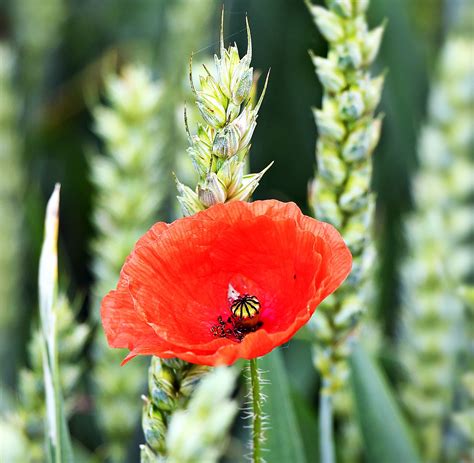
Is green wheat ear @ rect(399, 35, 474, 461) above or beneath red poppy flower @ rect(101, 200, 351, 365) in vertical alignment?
above

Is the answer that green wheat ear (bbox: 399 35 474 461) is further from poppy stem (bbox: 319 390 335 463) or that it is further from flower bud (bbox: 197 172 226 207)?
flower bud (bbox: 197 172 226 207)

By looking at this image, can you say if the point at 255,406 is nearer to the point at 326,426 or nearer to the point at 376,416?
the point at 326,426

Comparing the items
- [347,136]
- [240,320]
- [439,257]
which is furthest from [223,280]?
[439,257]

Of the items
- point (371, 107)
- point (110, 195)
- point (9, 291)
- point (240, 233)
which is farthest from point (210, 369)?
point (9, 291)

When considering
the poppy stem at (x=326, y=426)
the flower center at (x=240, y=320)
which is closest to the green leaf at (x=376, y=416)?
the poppy stem at (x=326, y=426)

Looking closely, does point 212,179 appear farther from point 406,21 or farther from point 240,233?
point 406,21

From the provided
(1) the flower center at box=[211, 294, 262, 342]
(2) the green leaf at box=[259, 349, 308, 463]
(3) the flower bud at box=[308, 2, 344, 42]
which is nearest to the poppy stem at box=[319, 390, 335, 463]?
(2) the green leaf at box=[259, 349, 308, 463]
